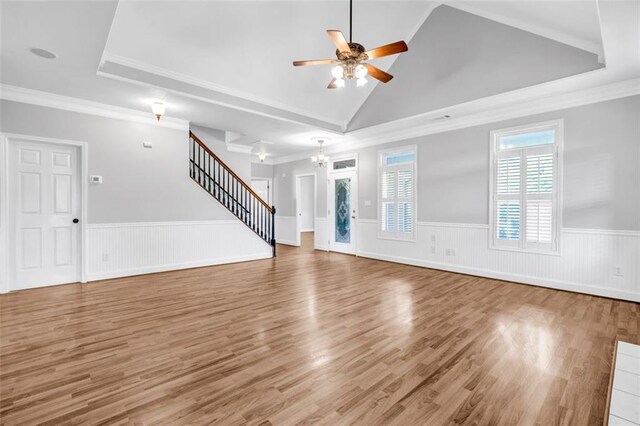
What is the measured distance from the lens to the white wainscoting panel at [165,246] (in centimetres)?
509

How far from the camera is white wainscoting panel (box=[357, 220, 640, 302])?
4.05 meters

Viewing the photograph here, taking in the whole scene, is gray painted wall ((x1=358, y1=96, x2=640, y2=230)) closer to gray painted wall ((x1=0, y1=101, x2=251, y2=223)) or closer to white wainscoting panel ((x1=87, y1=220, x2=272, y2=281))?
white wainscoting panel ((x1=87, y1=220, x2=272, y2=281))

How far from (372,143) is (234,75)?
3.61m

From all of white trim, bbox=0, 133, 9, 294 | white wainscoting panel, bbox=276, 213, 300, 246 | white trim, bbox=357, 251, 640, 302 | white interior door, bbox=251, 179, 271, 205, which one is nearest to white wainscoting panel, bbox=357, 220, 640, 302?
white trim, bbox=357, 251, 640, 302

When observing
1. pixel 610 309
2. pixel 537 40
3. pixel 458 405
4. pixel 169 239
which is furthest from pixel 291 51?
pixel 610 309

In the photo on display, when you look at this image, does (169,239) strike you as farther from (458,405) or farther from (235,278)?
(458,405)

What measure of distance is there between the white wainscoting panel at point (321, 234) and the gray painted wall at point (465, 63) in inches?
137

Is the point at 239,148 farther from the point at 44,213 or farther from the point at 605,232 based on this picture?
the point at 605,232

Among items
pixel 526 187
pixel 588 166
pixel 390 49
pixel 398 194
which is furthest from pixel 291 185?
pixel 588 166

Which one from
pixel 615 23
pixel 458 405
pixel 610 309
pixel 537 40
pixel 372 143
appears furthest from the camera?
pixel 372 143

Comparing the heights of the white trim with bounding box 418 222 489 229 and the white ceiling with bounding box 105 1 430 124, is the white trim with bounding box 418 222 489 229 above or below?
below

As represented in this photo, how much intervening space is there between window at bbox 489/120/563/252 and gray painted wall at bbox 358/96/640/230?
125 millimetres

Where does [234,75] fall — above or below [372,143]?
above

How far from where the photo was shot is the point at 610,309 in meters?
3.65
